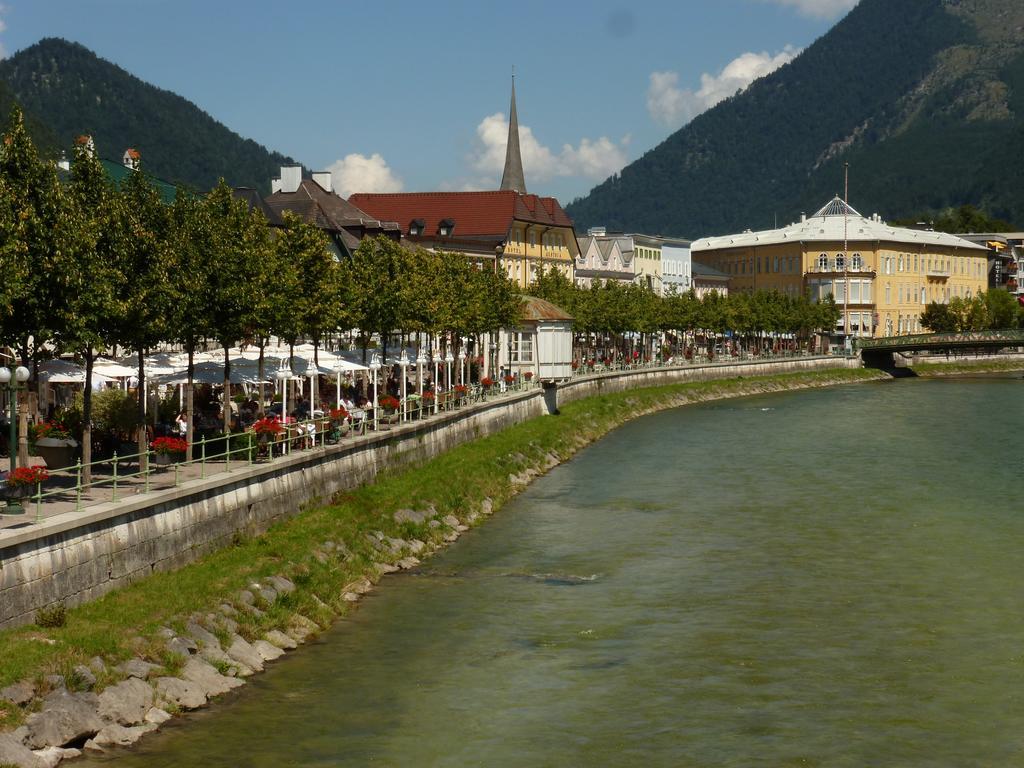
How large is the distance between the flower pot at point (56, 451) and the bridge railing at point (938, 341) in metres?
113

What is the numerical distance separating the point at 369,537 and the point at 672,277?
14685cm

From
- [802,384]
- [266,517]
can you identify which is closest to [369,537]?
[266,517]

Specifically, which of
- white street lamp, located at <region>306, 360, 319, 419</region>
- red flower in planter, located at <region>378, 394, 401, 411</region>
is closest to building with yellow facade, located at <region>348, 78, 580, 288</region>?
red flower in planter, located at <region>378, 394, 401, 411</region>

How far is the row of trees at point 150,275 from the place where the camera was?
1171 inches

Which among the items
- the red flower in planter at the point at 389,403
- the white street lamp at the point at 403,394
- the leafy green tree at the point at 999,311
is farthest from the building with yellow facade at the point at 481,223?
the leafy green tree at the point at 999,311

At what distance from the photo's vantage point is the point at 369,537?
36625 millimetres

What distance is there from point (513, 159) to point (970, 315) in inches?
2557

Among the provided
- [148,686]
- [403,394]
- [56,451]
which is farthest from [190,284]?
[403,394]

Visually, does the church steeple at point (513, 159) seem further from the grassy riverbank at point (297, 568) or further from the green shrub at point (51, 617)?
the green shrub at point (51, 617)

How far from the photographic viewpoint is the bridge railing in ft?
452

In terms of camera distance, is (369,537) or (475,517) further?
(475,517)

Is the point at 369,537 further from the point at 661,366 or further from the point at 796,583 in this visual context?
the point at 661,366

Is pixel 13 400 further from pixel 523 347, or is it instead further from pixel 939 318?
pixel 939 318

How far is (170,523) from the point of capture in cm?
2936
